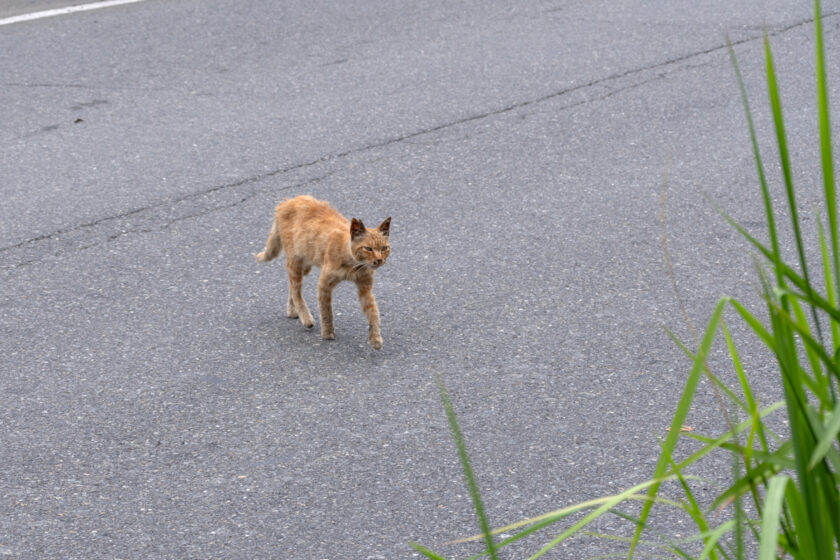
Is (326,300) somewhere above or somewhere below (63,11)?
below

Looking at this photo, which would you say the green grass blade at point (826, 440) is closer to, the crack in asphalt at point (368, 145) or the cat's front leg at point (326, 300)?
the cat's front leg at point (326, 300)

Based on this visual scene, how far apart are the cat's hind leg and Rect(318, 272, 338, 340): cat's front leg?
14 cm

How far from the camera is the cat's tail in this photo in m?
4.87

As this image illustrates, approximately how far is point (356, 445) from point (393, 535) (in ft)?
1.85

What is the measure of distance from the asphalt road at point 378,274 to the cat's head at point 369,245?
41 centimetres

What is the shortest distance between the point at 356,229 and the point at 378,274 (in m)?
0.94

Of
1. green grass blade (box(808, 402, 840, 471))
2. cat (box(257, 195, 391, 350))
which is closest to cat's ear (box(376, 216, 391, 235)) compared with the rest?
cat (box(257, 195, 391, 350))

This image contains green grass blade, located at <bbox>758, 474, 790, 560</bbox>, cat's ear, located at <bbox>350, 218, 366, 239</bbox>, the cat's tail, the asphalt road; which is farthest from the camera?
the cat's tail

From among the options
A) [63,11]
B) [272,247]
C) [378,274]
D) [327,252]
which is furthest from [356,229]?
[63,11]

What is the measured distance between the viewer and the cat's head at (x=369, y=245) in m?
4.29

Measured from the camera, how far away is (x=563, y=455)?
367 cm

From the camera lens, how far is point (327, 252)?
14.7ft

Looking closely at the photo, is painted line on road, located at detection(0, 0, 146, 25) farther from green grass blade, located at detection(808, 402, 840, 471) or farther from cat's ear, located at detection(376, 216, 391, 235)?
green grass blade, located at detection(808, 402, 840, 471)

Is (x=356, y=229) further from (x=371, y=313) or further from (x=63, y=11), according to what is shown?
(x=63, y=11)
